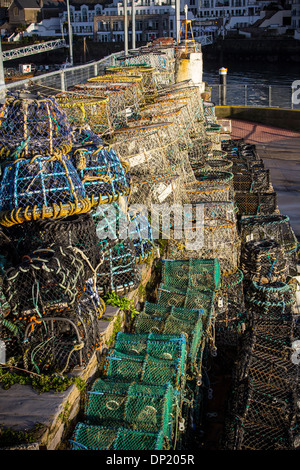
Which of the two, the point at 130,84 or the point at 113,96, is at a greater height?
the point at 130,84

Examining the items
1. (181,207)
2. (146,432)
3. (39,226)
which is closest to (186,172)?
(181,207)

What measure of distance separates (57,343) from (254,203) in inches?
234

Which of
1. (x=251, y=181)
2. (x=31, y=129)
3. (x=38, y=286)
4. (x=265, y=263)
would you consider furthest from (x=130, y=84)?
(x=38, y=286)

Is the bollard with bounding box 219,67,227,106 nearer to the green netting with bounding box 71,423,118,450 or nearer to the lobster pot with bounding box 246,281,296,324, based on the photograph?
the lobster pot with bounding box 246,281,296,324

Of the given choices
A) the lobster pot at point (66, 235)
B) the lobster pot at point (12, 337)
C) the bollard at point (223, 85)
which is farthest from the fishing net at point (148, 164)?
the bollard at point (223, 85)

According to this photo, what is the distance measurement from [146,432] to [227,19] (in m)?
83.0

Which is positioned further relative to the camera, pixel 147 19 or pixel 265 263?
pixel 147 19

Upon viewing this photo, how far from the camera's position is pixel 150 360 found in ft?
13.4

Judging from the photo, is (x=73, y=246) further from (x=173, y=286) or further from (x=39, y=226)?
(x=173, y=286)

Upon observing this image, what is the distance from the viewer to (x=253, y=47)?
69.1 m

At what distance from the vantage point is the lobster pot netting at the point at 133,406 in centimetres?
352

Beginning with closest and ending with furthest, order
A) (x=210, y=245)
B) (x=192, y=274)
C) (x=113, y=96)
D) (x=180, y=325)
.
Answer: (x=180, y=325) < (x=192, y=274) < (x=210, y=245) < (x=113, y=96)

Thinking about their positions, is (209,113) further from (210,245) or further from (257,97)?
(257,97)

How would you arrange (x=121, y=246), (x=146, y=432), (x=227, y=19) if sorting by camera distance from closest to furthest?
(x=146, y=432) → (x=121, y=246) → (x=227, y=19)
